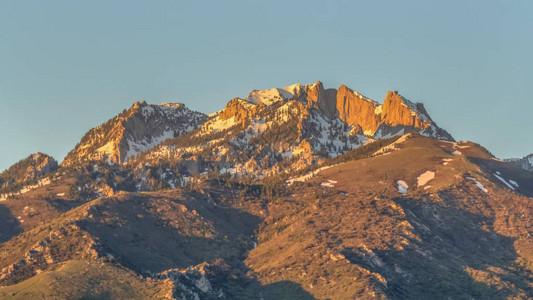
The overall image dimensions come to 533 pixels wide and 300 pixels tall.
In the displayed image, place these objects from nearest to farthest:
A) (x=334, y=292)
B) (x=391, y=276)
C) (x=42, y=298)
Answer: (x=42, y=298) < (x=334, y=292) < (x=391, y=276)

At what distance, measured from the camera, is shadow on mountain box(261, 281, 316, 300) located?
6939 inches

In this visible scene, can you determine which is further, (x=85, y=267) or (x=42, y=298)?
(x=85, y=267)

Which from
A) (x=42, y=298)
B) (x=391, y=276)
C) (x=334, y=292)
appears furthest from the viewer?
(x=391, y=276)

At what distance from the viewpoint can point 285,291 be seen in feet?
593

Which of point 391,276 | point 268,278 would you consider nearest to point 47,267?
point 268,278

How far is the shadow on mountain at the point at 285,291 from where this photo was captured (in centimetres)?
17625

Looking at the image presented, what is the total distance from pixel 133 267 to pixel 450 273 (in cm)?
7901

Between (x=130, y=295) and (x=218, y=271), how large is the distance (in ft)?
101

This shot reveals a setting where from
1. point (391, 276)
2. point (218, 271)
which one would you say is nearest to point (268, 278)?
point (218, 271)

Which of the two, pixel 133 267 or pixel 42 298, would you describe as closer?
pixel 42 298

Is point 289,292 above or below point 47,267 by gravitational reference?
below

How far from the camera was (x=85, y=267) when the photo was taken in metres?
183

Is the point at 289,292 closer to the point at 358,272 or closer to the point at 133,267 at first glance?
the point at 358,272

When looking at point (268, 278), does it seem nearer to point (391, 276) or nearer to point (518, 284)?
point (391, 276)
